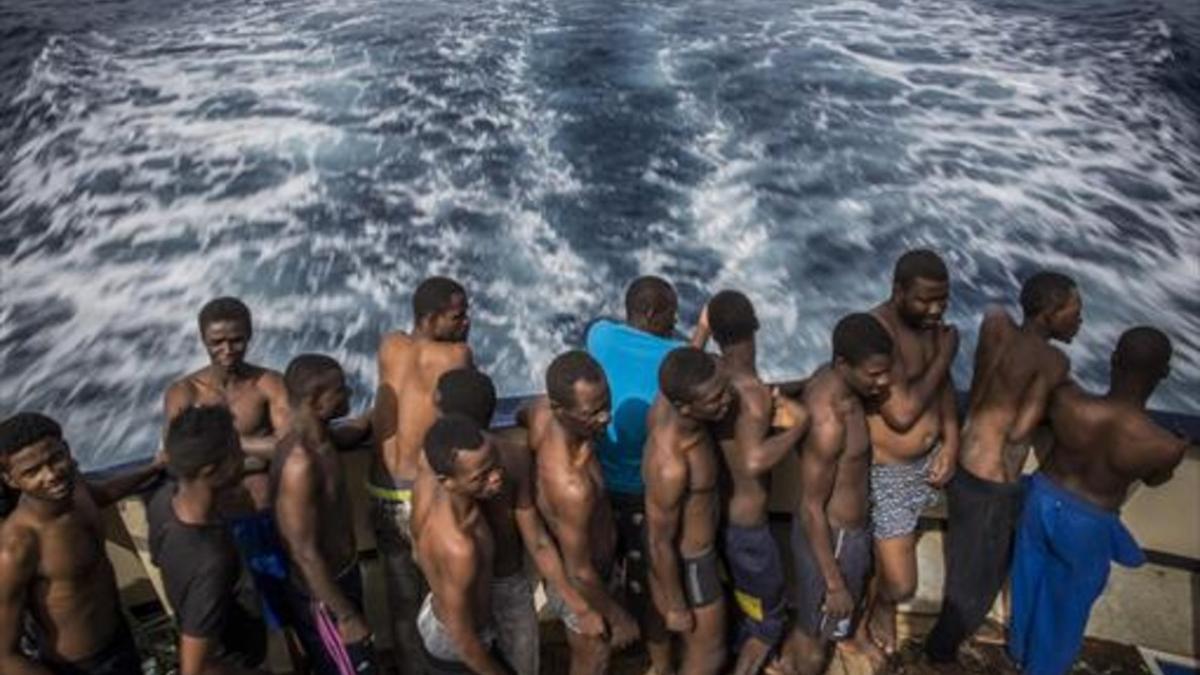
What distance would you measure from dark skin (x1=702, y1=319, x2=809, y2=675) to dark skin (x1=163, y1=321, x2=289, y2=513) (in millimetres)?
1624

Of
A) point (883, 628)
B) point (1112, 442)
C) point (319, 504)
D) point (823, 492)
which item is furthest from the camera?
point (883, 628)

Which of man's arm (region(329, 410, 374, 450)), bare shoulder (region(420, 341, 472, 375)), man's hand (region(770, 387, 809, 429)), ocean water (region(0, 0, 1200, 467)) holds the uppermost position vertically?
bare shoulder (region(420, 341, 472, 375))

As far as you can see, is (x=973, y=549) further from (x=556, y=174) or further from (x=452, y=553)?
(x=556, y=174)

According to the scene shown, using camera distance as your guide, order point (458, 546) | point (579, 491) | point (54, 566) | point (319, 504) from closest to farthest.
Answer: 1. point (458, 546)
2. point (54, 566)
3. point (579, 491)
4. point (319, 504)

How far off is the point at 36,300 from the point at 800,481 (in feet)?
21.9

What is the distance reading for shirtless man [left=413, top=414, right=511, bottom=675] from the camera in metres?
2.80

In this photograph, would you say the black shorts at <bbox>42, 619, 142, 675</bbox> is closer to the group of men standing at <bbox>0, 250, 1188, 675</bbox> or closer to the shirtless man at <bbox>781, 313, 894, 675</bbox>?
the group of men standing at <bbox>0, 250, 1188, 675</bbox>

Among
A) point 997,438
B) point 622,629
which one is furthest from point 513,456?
point 997,438

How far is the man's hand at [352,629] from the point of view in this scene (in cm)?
335

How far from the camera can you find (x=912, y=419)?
11.7 ft

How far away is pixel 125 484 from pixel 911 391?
279cm

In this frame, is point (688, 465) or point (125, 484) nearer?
point (688, 465)

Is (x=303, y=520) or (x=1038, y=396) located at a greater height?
(x=1038, y=396)

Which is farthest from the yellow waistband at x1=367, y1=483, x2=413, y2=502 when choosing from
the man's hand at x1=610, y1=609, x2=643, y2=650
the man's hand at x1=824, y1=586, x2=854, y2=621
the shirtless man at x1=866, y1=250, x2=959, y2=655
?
the shirtless man at x1=866, y1=250, x2=959, y2=655
